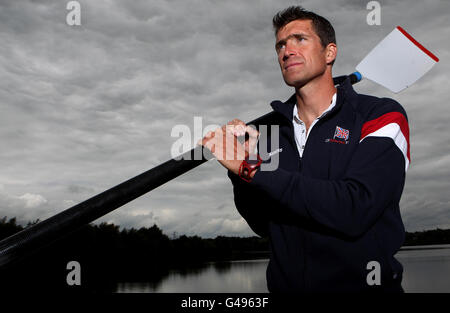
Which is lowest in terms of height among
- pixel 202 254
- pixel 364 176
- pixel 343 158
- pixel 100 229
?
pixel 202 254

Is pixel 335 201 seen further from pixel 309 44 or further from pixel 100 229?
pixel 100 229

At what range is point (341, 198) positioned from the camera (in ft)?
6.42

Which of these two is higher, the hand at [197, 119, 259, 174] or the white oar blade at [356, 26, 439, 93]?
the white oar blade at [356, 26, 439, 93]

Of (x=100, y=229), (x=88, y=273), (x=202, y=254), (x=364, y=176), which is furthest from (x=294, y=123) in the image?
(x=202, y=254)

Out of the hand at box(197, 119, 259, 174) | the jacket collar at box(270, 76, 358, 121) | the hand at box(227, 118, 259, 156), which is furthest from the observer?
the jacket collar at box(270, 76, 358, 121)

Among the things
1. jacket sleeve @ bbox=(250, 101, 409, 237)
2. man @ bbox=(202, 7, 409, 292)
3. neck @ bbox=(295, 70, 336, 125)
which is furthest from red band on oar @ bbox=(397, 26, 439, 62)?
jacket sleeve @ bbox=(250, 101, 409, 237)

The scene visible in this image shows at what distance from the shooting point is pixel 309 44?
298cm

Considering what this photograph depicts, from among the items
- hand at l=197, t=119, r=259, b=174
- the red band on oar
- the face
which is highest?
the red band on oar

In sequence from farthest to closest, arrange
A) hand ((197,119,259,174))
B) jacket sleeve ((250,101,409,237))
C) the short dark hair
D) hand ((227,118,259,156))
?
the short dark hair
hand ((227,118,259,156))
hand ((197,119,259,174))
jacket sleeve ((250,101,409,237))

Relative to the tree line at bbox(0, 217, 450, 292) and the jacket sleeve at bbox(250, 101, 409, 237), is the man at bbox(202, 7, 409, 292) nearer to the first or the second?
the jacket sleeve at bbox(250, 101, 409, 237)

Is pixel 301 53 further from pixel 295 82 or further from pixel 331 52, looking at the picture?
pixel 331 52

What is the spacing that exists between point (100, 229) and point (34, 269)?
31.3 meters

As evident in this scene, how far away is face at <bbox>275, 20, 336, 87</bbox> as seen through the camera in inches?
113

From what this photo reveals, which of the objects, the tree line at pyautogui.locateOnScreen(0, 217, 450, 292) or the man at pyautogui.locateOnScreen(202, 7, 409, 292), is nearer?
the man at pyautogui.locateOnScreen(202, 7, 409, 292)
